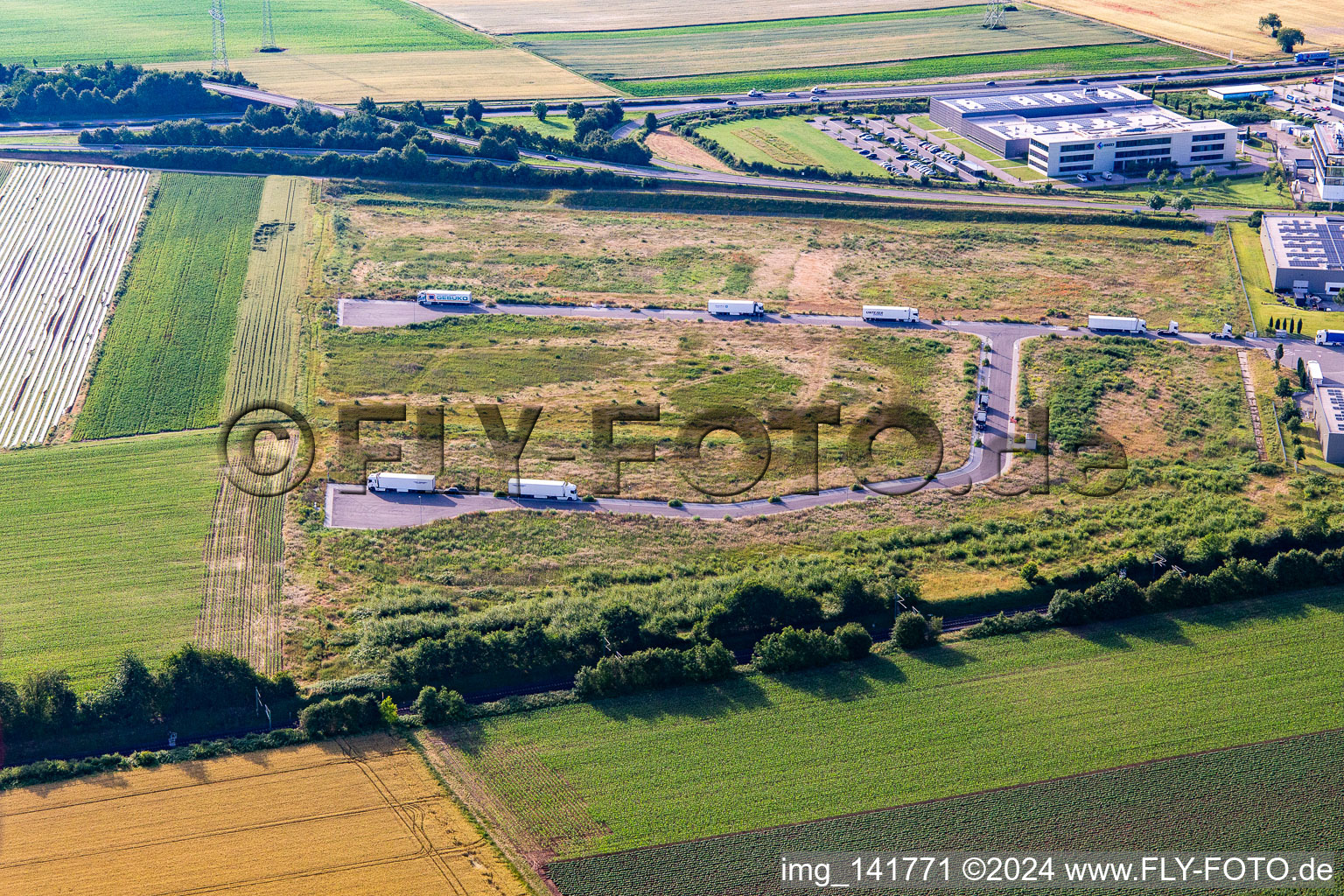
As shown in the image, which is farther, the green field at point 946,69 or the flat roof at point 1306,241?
the green field at point 946,69

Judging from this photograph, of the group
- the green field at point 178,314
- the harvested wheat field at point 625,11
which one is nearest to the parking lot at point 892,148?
the harvested wheat field at point 625,11

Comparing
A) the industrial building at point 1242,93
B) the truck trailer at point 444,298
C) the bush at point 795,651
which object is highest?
the industrial building at point 1242,93

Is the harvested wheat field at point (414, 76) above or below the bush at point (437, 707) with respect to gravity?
above

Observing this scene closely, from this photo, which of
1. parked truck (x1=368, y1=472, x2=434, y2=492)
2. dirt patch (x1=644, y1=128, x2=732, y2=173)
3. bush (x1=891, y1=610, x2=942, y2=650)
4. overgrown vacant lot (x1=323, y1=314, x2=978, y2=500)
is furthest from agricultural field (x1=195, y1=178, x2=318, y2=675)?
dirt patch (x1=644, y1=128, x2=732, y2=173)

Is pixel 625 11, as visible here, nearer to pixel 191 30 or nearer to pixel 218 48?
pixel 218 48

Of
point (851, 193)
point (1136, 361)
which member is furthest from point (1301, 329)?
point (851, 193)

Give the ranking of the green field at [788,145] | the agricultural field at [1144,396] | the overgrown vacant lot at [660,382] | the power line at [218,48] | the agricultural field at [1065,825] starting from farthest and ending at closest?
1. the power line at [218,48]
2. the green field at [788,145]
3. the agricultural field at [1144,396]
4. the overgrown vacant lot at [660,382]
5. the agricultural field at [1065,825]

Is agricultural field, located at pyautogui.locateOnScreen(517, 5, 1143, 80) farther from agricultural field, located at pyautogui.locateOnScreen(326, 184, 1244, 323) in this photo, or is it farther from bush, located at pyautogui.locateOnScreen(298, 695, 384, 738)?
bush, located at pyautogui.locateOnScreen(298, 695, 384, 738)

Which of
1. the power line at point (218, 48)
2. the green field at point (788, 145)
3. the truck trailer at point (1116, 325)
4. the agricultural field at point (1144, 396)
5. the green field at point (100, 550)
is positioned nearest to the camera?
the green field at point (100, 550)

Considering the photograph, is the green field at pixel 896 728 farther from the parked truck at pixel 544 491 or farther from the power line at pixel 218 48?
the power line at pixel 218 48
